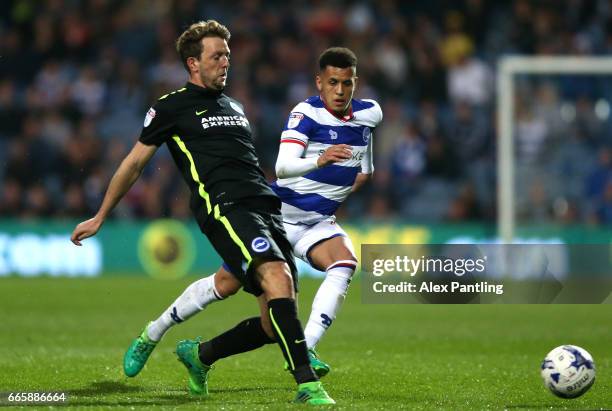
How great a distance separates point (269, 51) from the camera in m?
20.7

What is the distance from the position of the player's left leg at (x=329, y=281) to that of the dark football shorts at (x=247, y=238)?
94 centimetres

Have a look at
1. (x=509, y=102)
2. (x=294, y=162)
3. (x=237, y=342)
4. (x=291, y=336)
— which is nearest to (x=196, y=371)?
(x=237, y=342)

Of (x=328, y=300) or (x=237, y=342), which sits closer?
(x=237, y=342)

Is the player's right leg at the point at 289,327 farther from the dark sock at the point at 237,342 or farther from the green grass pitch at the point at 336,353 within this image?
the dark sock at the point at 237,342

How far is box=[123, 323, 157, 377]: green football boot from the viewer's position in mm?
7535

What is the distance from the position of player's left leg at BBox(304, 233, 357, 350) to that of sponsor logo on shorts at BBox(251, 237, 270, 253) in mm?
1275

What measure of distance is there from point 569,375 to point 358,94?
1316cm

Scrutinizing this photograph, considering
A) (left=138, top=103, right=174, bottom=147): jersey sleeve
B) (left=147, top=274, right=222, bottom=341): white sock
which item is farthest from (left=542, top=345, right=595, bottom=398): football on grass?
(left=138, top=103, right=174, bottom=147): jersey sleeve

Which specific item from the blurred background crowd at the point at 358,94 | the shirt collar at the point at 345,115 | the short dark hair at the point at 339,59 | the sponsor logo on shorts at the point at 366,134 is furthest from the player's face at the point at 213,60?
the blurred background crowd at the point at 358,94

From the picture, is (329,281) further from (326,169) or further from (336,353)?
(336,353)

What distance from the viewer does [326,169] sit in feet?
27.3

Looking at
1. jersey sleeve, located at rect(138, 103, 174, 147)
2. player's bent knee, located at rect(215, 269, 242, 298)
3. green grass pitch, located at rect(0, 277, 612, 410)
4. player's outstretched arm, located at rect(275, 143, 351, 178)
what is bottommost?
green grass pitch, located at rect(0, 277, 612, 410)

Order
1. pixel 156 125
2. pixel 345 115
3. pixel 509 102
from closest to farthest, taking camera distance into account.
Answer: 1. pixel 156 125
2. pixel 345 115
3. pixel 509 102

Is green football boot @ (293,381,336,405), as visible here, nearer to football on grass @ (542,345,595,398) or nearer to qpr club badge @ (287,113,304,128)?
football on grass @ (542,345,595,398)
